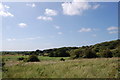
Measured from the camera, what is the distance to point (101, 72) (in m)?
8.90

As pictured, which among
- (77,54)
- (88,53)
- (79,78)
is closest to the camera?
(79,78)

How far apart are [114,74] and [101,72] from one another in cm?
81

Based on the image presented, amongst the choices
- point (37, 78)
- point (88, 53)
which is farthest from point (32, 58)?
point (37, 78)

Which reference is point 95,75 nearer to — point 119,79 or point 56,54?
point 119,79

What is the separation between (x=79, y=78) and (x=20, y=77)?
12.1 ft

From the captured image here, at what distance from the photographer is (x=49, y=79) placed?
834cm

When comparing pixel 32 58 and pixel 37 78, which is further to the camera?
pixel 32 58

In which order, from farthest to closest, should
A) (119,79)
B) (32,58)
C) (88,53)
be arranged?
(88,53) < (32,58) < (119,79)

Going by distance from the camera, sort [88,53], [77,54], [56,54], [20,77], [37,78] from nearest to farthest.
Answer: [37,78] → [20,77] → [88,53] → [77,54] → [56,54]

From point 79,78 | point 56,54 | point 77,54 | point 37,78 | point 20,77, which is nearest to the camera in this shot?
point 79,78

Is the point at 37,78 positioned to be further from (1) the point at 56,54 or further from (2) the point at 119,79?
(1) the point at 56,54

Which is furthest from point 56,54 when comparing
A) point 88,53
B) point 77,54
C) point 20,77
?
point 20,77

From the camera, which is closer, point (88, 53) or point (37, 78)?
point (37, 78)

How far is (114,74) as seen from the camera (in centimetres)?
831
